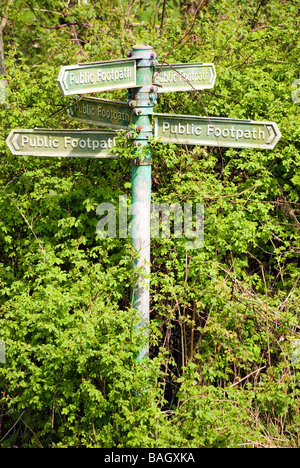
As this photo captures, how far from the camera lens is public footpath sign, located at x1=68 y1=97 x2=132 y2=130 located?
400cm

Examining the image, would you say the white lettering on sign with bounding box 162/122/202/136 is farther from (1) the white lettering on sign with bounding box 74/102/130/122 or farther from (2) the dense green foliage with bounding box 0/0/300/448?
(2) the dense green foliage with bounding box 0/0/300/448

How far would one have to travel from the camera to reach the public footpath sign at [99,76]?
352 centimetres

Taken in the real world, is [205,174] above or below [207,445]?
above

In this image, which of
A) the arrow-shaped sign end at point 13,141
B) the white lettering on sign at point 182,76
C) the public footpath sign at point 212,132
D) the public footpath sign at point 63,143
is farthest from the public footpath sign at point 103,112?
the arrow-shaped sign end at point 13,141

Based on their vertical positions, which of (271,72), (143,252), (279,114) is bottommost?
(143,252)

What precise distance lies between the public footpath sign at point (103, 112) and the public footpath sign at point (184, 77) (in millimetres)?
280

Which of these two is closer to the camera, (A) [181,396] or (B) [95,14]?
(A) [181,396]

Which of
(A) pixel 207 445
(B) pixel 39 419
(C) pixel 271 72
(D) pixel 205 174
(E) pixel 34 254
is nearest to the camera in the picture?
(A) pixel 207 445

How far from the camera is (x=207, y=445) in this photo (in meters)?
3.53

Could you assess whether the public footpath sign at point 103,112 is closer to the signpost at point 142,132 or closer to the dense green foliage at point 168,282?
the signpost at point 142,132

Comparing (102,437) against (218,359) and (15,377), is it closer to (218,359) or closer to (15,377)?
(15,377)

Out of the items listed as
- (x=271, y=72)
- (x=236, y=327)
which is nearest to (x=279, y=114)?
(x=271, y=72)

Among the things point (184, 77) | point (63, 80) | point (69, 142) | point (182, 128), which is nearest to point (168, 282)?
point (182, 128)

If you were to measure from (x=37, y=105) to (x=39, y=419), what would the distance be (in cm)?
254
